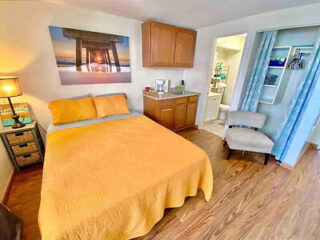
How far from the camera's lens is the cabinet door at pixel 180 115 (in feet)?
9.66

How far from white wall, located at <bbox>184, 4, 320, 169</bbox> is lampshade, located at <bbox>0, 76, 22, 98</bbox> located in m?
3.10

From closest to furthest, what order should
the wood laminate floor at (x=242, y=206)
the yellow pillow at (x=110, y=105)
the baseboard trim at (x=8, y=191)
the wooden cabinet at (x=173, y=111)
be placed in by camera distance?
the wood laminate floor at (x=242, y=206), the baseboard trim at (x=8, y=191), the yellow pillow at (x=110, y=105), the wooden cabinet at (x=173, y=111)

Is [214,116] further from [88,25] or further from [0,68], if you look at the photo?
[0,68]

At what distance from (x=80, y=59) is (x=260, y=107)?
3.29 meters

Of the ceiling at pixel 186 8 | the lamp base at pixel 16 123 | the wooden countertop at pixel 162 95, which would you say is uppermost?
the ceiling at pixel 186 8

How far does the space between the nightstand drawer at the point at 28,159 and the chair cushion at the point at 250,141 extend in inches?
115

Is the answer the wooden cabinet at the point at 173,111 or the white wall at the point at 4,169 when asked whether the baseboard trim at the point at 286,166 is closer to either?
the wooden cabinet at the point at 173,111

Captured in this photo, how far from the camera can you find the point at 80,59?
215cm

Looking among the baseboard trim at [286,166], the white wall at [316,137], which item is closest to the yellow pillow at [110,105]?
the baseboard trim at [286,166]

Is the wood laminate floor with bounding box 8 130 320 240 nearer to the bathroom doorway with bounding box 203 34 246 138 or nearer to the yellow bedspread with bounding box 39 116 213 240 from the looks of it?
the yellow bedspread with bounding box 39 116 213 240

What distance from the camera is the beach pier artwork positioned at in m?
2.00

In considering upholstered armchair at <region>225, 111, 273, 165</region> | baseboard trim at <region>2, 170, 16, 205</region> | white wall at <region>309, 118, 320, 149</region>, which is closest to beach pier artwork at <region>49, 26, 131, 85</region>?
baseboard trim at <region>2, 170, 16, 205</region>

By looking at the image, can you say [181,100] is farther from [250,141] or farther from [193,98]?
[250,141]

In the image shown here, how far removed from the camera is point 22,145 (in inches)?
71.2
